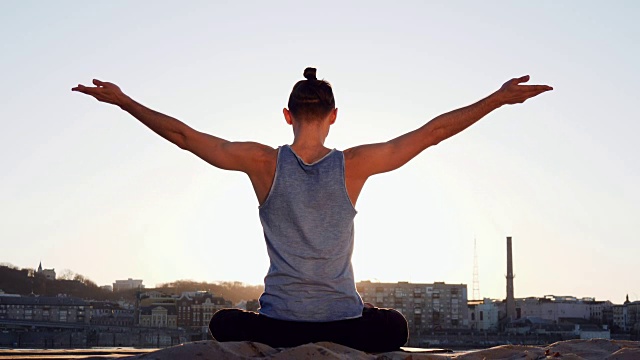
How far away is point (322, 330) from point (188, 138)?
2.39ft

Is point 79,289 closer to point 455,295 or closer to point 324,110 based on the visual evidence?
point 455,295

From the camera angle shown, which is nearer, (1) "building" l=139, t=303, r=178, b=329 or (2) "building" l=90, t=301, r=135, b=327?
(2) "building" l=90, t=301, r=135, b=327

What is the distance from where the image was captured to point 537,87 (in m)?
3.18

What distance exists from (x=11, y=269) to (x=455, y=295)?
182 feet

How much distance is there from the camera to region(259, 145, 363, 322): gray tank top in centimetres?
303

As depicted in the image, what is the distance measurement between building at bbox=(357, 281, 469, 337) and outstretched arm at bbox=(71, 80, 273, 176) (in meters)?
105

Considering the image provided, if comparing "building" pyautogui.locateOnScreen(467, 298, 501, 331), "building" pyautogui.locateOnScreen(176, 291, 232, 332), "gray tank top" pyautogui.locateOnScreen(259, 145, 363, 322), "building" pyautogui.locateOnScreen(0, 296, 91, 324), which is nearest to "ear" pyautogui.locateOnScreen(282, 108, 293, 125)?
"gray tank top" pyautogui.locateOnScreen(259, 145, 363, 322)

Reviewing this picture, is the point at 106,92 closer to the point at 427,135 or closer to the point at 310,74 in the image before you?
the point at 310,74

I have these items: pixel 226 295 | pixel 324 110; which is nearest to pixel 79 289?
pixel 226 295

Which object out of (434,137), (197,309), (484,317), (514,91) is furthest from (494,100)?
(484,317)

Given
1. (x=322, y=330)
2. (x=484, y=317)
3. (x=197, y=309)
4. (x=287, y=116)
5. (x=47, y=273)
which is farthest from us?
(x=47, y=273)

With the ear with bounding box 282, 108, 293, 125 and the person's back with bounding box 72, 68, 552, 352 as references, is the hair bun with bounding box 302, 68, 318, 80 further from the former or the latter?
the ear with bounding box 282, 108, 293, 125

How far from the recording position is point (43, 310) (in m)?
99.9

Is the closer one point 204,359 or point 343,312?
point 204,359
